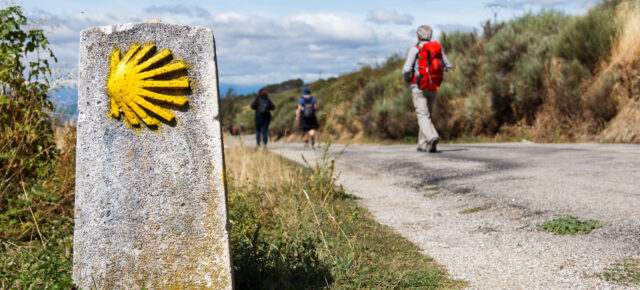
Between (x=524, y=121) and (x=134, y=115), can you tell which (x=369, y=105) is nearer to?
(x=524, y=121)

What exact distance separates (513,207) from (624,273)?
1885 mm

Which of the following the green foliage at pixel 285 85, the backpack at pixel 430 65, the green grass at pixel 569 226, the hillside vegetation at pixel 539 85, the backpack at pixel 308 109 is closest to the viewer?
the green grass at pixel 569 226

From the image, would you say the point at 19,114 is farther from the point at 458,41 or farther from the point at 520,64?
the point at 458,41

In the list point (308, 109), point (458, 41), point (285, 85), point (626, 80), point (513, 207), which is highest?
point (285, 85)

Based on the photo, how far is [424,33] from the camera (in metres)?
9.89

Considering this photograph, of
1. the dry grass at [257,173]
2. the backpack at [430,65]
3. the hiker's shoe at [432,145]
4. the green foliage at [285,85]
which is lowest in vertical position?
the dry grass at [257,173]

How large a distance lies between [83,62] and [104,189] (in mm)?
603

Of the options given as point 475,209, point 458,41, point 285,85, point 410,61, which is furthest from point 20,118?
point 285,85

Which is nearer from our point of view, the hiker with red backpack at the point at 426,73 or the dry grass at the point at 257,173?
the dry grass at the point at 257,173

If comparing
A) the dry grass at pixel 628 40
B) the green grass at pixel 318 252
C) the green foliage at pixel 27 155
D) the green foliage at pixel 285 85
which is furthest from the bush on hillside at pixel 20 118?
the green foliage at pixel 285 85

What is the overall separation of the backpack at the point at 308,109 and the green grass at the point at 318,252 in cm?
933

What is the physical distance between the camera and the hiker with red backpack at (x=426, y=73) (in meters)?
9.66

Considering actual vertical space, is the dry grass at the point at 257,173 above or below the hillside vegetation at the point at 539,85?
below

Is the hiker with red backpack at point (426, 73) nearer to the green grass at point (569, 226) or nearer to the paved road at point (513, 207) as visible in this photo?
the paved road at point (513, 207)
